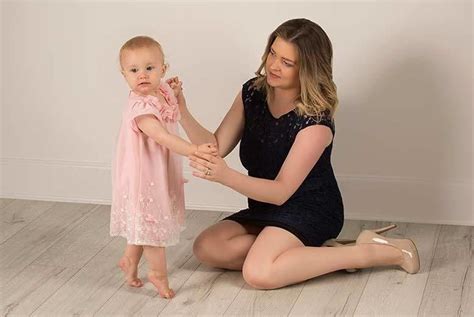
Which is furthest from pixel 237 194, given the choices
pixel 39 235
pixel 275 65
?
pixel 275 65

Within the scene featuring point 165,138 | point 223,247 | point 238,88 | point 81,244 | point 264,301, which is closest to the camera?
point 165,138

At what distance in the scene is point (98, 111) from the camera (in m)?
3.53

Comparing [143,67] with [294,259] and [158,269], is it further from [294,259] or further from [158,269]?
[294,259]

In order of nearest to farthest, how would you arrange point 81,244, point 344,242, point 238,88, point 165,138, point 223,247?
point 165,138
point 223,247
point 344,242
point 81,244
point 238,88

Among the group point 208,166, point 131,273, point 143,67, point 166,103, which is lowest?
point 131,273

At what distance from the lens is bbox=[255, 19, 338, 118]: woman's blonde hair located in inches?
110

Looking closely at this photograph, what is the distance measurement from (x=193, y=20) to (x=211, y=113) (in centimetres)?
31

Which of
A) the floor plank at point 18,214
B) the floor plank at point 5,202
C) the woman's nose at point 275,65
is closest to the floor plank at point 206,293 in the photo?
the woman's nose at point 275,65

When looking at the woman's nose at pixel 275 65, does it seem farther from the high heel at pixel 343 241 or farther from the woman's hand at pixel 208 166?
the high heel at pixel 343 241

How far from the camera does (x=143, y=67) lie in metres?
Answer: 2.61

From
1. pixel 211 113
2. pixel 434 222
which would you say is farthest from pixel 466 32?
pixel 211 113

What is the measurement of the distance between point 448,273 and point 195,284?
71 centimetres

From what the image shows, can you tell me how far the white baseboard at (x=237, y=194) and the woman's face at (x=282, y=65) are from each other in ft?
2.17

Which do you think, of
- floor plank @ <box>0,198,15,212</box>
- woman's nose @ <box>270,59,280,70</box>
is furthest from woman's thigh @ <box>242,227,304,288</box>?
floor plank @ <box>0,198,15,212</box>
